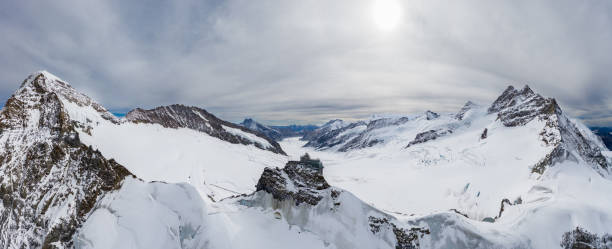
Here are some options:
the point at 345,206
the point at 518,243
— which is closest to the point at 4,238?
the point at 345,206

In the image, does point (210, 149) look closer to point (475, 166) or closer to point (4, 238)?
point (4, 238)

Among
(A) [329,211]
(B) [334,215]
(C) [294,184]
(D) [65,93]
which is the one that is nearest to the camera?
(B) [334,215]

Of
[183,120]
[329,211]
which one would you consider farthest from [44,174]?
[183,120]

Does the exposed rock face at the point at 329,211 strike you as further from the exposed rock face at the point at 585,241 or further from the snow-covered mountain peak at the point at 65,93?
the snow-covered mountain peak at the point at 65,93

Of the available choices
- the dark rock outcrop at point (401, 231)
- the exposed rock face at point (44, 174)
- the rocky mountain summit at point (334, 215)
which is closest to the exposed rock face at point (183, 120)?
the exposed rock face at point (44, 174)

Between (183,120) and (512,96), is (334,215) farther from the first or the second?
(512,96)

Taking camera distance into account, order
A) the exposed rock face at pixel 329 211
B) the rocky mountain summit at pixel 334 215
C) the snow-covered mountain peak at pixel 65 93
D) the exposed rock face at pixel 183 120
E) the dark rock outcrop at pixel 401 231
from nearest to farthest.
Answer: the rocky mountain summit at pixel 334 215 → the exposed rock face at pixel 329 211 → the dark rock outcrop at pixel 401 231 → the snow-covered mountain peak at pixel 65 93 → the exposed rock face at pixel 183 120

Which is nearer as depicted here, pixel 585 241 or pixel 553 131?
pixel 585 241
